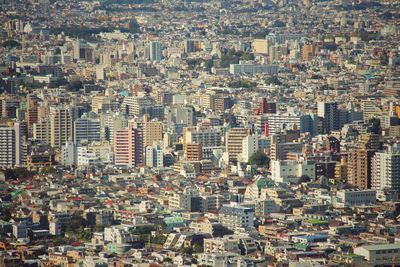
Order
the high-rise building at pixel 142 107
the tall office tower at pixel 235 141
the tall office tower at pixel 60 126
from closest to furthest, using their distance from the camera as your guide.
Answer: the tall office tower at pixel 235 141
the tall office tower at pixel 60 126
the high-rise building at pixel 142 107

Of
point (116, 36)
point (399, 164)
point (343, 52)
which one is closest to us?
point (399, 164)

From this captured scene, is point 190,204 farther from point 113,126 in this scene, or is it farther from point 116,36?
point 116,36

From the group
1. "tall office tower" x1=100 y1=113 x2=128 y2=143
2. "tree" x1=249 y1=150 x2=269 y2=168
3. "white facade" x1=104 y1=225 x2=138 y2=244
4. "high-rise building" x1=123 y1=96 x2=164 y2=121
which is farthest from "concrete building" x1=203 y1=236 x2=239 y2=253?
"high-rise building" x1=123 y1=96 x2=164 y2=121

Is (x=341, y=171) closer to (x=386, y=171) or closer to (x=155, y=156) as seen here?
(x=386, y=171)

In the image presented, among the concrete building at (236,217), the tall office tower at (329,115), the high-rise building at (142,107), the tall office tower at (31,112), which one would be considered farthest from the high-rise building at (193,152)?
the concrete building at (236,217)

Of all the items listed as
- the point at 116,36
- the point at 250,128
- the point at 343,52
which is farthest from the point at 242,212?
the point at 116,36

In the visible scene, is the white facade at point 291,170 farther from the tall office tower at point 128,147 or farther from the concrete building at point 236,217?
the concrete building at point 236,217

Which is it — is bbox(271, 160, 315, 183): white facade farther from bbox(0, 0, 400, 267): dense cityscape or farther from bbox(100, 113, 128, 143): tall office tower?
bbox(100, 113, 128, 143): tall office tower
